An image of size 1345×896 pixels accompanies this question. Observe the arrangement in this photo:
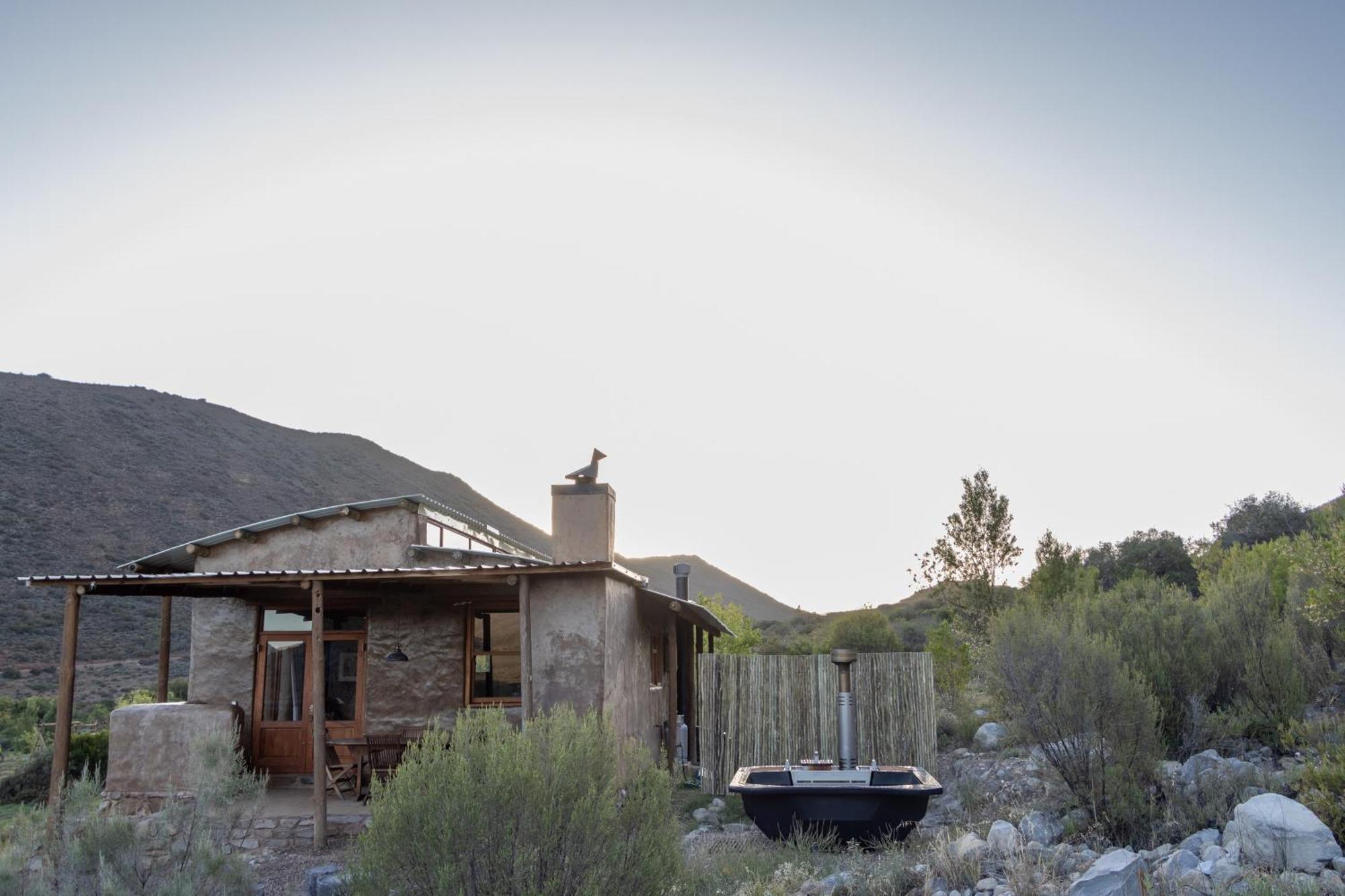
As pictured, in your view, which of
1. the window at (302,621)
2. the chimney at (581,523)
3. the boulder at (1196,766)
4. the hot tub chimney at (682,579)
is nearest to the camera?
the boulder at (1196,766)

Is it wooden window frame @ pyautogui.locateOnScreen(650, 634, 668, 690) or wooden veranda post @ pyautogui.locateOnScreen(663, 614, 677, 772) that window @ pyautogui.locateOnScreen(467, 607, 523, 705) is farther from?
wooden veranda post @ pyautogui.locateOnScreen(663, 614, 677, 772)

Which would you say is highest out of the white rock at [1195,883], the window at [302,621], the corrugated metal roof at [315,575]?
the corrugated metal roof at [315,575]

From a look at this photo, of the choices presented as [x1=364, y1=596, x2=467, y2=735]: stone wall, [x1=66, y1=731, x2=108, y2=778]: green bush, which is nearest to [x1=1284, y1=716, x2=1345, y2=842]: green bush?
[x1=364, y1=596, x2=467, y2=735]: stone wall

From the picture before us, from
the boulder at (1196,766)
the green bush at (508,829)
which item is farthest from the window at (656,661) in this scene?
the green bush at (508,829)

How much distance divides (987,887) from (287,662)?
10033mm

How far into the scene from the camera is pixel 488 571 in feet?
32.5

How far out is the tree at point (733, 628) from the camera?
68.7ft

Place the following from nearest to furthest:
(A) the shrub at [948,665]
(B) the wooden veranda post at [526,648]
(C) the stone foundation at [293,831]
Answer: (B) the wooden veranda post at [526,648]
(C) the stone foundation at [293,831]
(A) the shrub at [948,665]

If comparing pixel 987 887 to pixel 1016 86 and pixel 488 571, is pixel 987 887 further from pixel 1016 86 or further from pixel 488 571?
pixel 1016 86

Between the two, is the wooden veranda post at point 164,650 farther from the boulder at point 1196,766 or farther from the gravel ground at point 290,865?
the boulder at point 1196,766

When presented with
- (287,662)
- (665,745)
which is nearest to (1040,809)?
(665,745)

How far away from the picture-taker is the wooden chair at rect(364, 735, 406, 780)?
1109 centimetres

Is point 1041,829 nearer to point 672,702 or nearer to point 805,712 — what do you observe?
point 805,712

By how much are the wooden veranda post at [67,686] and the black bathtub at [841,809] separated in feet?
23.6
